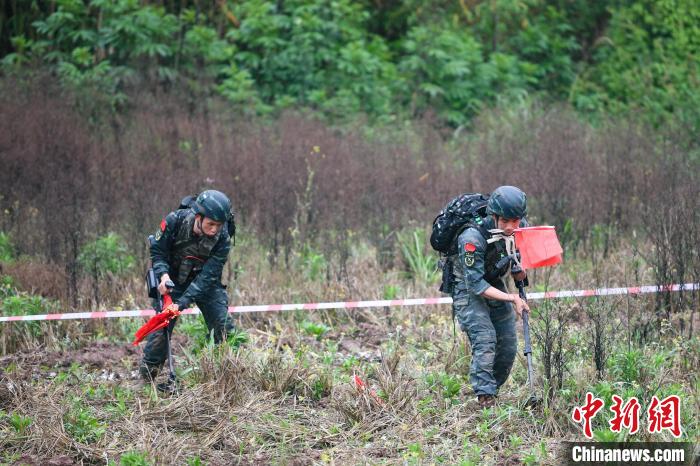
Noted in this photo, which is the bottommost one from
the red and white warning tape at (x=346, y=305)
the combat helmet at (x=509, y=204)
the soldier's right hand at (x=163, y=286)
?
the red and white warning tape at (x=346, y=305)

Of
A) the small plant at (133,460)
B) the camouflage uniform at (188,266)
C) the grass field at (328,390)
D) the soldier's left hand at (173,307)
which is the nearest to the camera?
the small plant at (133,460)

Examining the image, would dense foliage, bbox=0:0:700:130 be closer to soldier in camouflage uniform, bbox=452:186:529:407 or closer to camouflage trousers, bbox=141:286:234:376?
camouflage trousers, bbox=141:286:234:376

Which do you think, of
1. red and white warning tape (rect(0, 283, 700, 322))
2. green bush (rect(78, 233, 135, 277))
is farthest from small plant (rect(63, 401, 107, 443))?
green bush (rect(78, 233, 135, 277))

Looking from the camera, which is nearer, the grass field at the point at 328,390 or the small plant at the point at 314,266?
the grass field at the point at 328,390

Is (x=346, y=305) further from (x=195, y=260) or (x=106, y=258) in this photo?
Answer: (x=106, y=258)

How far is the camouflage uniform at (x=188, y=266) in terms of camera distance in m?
6.61

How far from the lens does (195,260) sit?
677 centimetres

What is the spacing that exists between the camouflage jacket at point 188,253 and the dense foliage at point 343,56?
7.87 metres

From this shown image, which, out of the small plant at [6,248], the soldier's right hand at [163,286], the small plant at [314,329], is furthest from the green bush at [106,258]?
the soldier's right hand at [163,286]

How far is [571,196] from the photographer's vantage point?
10.3m

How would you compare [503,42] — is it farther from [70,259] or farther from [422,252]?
[70,259]

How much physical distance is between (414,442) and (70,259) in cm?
453

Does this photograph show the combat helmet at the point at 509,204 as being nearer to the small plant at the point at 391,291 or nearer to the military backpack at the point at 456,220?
the military backpack at the point at 456,220

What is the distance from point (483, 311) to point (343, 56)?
10.1m
